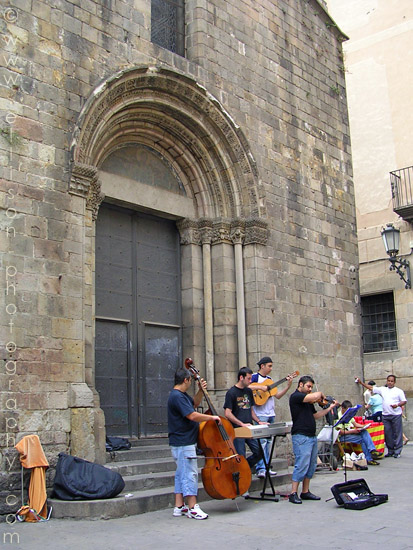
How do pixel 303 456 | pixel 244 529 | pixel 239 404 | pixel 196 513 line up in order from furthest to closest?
pixel 239 404
pixel 303 456
pixel 196 513
pixel 244 529

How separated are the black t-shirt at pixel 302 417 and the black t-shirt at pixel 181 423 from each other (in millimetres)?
1298

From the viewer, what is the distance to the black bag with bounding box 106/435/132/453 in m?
8.62

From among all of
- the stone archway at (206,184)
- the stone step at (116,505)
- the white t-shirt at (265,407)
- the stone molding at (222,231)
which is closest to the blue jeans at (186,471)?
the stone step at (116,505)

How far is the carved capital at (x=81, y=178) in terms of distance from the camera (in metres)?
8.30

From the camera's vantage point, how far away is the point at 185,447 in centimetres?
671

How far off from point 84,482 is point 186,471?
113 cm

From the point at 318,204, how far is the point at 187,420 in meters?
6.76

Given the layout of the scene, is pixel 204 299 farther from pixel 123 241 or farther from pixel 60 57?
pixel 60 57

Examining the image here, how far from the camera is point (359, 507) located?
6.95 m

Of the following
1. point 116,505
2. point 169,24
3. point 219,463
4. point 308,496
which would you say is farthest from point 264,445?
point 169,24

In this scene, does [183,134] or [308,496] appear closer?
[308,496]

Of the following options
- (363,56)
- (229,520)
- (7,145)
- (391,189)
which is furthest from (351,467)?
(363,56)

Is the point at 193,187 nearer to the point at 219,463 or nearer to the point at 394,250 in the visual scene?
the point at 219,463

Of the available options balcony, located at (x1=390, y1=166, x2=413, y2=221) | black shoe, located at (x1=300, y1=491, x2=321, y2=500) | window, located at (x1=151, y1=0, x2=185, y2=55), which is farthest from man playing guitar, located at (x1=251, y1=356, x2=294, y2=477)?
balcony, located at (x1=390, y1=166, x2=413, y2=221)
